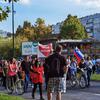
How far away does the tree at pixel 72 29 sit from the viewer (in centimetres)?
8103

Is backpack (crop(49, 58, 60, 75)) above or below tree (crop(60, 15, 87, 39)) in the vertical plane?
below

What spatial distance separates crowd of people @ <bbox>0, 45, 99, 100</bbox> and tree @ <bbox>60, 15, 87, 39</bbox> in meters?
55.2

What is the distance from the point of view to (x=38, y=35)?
294ft

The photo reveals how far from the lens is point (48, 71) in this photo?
1251cm

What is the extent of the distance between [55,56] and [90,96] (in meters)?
6.69

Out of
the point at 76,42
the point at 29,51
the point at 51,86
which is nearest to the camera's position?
the point at 51,86

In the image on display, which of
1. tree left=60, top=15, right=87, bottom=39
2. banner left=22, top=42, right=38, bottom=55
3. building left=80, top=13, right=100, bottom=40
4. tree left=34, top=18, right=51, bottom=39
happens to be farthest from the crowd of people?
building left=80, top=13, right=100, bottom=40

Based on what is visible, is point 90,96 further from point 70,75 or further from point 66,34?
point 66,34

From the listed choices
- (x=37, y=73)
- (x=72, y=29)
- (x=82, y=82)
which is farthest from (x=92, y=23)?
(x=37, y=73)

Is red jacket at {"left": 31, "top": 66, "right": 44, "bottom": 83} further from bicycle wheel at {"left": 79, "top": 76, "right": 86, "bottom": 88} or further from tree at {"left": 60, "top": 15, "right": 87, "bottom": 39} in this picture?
tree at {"left": 60, "top": 15, "right": 87, "bottom": 39}

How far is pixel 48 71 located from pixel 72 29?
69.0 m

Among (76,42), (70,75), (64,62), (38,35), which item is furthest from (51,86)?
(38,35)

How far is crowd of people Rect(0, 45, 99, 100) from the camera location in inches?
488

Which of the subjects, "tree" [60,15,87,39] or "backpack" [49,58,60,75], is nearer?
"backpack" [49,58,60,75]
